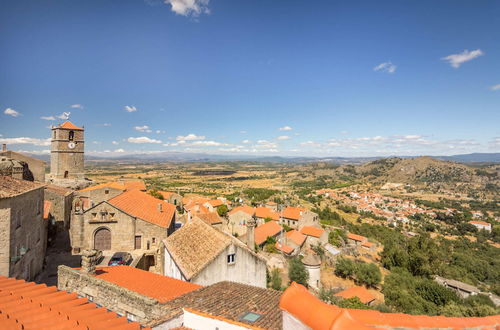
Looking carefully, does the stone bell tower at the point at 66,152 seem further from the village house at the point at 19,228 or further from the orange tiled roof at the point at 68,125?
the village house at the point at 19,228

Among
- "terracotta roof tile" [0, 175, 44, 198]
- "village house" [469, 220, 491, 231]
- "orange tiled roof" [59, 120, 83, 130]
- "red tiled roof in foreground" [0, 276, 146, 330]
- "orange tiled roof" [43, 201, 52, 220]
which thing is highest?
"orange tiled roof" [59, 120, 83, 130]

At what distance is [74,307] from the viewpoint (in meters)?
6.06

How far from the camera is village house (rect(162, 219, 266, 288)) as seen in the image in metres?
14.9

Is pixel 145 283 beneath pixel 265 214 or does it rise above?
above

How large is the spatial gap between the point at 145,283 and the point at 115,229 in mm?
11372

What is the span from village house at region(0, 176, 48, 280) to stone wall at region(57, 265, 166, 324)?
10.7 ft

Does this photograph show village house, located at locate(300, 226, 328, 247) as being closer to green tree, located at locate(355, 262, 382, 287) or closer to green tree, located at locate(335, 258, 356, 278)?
green tree, located at locate(335, 258, 356, 278)

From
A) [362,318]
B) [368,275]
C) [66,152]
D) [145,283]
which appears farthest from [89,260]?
[66,152]

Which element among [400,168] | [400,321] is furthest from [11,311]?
[400,168]

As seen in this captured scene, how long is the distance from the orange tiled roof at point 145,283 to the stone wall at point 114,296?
1.01 m

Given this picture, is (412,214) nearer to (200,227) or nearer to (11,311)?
Answer: (200,227)

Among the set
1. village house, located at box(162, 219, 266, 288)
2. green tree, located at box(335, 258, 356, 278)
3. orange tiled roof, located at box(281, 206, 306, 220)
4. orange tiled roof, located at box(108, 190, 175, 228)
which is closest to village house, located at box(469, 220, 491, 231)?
orange tiled roof, located at box(281, 206, 306, 220)

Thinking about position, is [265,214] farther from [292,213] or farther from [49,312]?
[49,312]

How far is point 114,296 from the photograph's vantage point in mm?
10156
